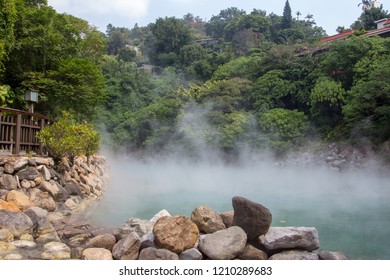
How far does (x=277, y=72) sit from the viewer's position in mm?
9148

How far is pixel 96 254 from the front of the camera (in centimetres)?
258

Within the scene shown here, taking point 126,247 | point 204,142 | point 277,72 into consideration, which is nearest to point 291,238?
point 126,247

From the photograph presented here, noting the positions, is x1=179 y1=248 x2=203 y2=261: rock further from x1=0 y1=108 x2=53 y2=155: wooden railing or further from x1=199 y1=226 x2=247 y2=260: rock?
x1=0 y1=108 x2=53 y2=155: wooden railing

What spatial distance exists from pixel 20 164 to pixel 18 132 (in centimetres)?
52

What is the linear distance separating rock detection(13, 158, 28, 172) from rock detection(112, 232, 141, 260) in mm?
1803

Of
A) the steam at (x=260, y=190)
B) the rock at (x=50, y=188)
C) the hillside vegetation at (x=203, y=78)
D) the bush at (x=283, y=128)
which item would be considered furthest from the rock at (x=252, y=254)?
the bush at (x=283, y=128)

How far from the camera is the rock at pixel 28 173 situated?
3.90 m

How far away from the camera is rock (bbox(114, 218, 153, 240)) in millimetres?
2902

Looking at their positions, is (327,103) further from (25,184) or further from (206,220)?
(25,184)

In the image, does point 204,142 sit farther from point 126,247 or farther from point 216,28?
point 126,247

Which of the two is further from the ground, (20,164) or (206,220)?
(20,164)

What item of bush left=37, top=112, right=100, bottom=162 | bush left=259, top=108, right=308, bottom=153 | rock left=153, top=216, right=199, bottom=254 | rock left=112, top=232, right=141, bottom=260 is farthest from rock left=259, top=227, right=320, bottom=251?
bush left=259, top=108, right=308, bottom=153

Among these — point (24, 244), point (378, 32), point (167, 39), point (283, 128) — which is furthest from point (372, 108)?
point (24, 244)

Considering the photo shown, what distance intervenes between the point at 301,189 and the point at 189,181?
1754 mm
